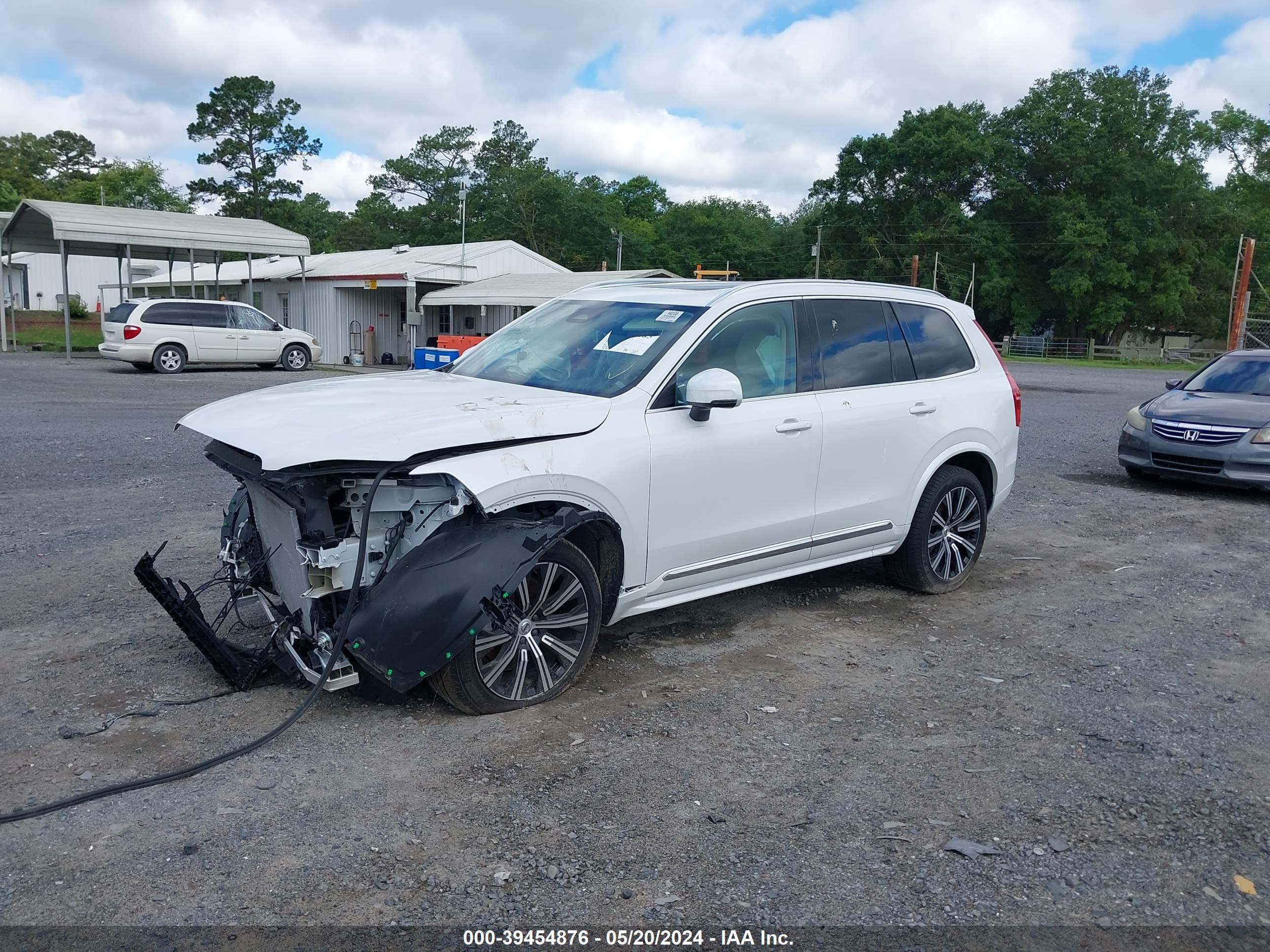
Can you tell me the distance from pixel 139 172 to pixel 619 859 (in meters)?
95.1

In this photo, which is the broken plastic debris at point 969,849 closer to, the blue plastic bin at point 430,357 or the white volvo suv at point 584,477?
the white volvo suv at point 584,477

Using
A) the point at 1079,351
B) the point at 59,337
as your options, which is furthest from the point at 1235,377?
the point at 1079,351

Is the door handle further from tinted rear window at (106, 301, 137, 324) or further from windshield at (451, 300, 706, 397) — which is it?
tinted rear window at (106, 301, 137, 324)

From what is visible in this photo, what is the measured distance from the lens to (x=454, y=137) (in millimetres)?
84688

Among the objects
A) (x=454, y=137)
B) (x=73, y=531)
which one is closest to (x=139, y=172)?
(x=454, y=137)

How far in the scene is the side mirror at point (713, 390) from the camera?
459cm

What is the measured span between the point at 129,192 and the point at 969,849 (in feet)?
291

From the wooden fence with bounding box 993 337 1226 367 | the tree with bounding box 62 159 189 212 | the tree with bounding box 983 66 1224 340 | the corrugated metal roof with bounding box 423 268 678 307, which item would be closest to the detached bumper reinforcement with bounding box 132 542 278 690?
the corrugated metal roof with bounding box 423 268 678 307

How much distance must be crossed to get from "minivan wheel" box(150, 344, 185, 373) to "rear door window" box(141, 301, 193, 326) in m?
0.56

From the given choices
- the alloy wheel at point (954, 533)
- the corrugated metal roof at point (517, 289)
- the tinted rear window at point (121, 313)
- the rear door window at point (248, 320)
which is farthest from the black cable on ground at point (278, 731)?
the corrugated metal roof at point (517, 289)

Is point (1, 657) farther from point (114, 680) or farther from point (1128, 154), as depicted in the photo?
point (1128, 154)

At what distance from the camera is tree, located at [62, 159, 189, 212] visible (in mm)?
77938

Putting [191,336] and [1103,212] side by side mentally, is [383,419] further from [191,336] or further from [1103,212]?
[1103,212]

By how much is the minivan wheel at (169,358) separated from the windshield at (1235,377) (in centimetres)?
2114
